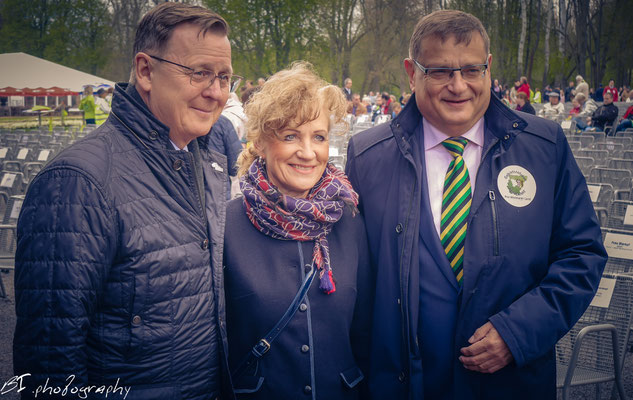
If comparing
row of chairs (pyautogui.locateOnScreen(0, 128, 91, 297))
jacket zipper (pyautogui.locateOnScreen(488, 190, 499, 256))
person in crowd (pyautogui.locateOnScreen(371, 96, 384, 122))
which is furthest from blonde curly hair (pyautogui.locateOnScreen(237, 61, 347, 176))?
person in crowd (pyautogui.locateOnScreen(371, 96, 384, 122))

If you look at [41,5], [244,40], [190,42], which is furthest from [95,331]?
[41,5]

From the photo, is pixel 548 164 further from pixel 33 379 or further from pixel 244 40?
pixel 244 40

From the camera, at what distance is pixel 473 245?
1.95 metres

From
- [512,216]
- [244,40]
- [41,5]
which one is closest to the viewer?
[512,216]

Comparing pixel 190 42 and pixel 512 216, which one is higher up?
pixel 190 42

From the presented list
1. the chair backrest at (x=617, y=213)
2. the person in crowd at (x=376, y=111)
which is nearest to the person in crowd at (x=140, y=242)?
the chair backrest at (x=617, y=213)

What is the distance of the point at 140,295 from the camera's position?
1.50 m

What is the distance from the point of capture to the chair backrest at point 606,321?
9.78ft

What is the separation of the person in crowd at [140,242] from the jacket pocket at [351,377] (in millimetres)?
456

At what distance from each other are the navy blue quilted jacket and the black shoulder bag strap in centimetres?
16

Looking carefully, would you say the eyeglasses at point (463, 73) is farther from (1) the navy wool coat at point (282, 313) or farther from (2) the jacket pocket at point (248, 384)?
(2) the jacket pocket at point (248, 384)

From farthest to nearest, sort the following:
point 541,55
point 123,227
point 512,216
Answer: point 541,55, point 512,216, point 123,227

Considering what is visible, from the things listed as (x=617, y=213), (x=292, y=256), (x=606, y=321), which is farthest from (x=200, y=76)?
(x=617, y=213)

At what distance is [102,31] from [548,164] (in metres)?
40.3
